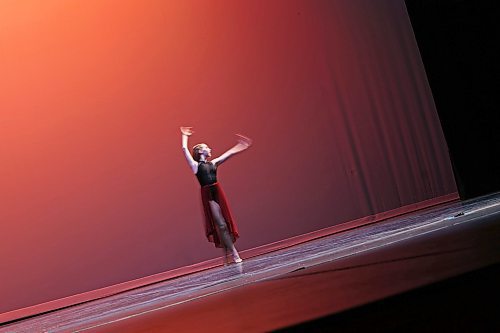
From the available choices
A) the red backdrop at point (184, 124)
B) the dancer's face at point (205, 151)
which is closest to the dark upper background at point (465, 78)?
the red backdrop at point (184, 124)

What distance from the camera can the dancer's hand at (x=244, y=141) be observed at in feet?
19.9

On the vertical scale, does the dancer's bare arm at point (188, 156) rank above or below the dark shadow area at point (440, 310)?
above

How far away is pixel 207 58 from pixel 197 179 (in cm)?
105

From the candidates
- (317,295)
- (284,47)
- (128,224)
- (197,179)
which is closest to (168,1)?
(284,47)

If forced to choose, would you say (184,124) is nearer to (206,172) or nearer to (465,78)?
(206,172)

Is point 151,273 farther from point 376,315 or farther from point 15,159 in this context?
point 376,315

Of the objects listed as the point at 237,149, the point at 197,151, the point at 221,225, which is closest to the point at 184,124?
the point at 197,151

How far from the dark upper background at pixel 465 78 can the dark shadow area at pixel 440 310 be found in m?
5.42

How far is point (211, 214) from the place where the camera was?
576 cm

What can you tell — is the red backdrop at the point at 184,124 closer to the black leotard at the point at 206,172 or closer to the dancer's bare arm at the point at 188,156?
the dancer's bare arm at the point at 188,156

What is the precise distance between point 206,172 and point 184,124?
542 millimetres

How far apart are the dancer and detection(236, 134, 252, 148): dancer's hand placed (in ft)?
1.03

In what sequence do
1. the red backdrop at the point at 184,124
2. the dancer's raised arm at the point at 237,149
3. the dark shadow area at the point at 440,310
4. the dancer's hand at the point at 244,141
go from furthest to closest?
the dancer's hand at the point at 244,141 < the dancer's raised arm at the point at 237,149 < the red backdrop at the point at 184,124 < the dark shadow area at the point at 440,310

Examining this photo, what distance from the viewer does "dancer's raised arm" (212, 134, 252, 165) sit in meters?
5.84
